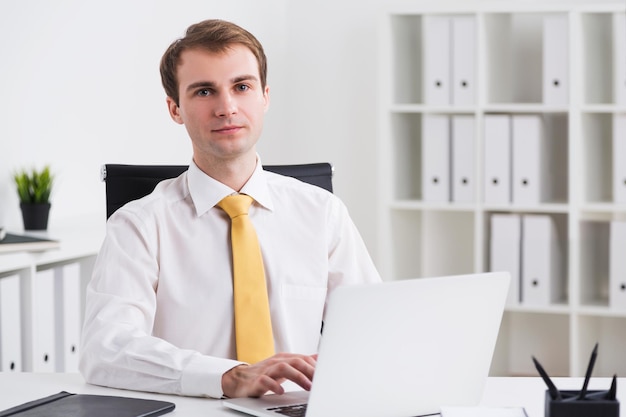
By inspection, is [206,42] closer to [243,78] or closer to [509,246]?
[243,78]

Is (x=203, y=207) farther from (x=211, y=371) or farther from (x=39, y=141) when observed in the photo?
(x=39, y=141)

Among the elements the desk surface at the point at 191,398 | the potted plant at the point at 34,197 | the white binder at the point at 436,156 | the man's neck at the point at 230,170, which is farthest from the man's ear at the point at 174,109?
the white binder at the point at 436,156

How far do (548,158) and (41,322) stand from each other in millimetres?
2176

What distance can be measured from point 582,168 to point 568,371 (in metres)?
0.87

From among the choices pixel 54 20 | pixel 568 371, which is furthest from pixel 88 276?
pixel 568 371

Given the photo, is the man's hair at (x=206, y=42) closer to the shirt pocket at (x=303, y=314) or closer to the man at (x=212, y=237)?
the man at (x=212, y=237)

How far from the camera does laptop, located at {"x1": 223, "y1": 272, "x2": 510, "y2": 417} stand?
1.21 m

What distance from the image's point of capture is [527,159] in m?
3.73

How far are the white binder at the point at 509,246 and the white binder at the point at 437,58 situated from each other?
0.53 meters

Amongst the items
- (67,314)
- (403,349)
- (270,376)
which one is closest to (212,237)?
(270,376)

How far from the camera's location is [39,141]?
3119 millimetres

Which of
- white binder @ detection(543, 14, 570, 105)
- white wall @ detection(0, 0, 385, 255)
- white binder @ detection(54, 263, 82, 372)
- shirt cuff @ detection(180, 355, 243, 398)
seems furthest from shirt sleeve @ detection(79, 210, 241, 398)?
white binder @ detection(543, 14, 570, 105)

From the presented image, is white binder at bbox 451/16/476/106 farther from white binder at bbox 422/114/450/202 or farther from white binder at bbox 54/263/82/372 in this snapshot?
white binder at bbox 54/263/82/372

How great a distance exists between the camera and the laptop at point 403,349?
Answer: 3.96 ft
